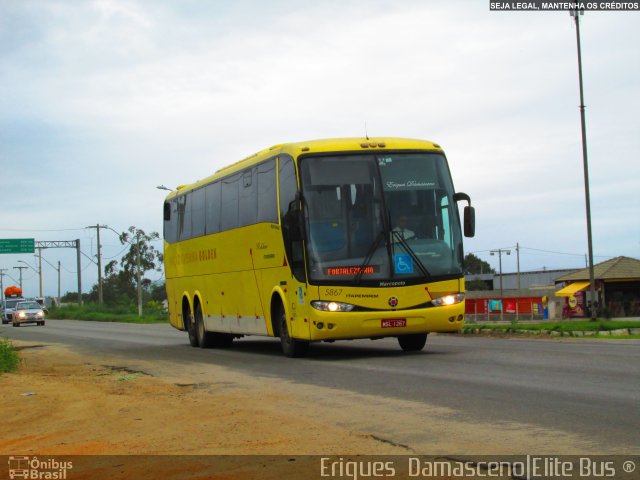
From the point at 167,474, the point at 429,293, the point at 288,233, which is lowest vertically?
the point at 167,474

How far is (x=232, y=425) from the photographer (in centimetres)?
913

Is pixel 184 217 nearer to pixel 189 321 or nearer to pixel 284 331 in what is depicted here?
pixel 189 321

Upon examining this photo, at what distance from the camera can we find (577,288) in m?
65.7

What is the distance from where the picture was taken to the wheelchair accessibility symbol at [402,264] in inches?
645

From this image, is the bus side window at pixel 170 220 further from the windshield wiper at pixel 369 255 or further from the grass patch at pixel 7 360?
the windshield wiper at pixel 369 255

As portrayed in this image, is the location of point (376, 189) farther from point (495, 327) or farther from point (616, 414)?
point (495, 327)

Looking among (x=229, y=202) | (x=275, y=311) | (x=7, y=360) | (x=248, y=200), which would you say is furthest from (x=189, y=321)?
(x=7, y=360)

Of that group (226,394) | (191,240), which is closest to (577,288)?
(191,240)

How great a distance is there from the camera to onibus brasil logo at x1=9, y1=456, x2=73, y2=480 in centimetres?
708

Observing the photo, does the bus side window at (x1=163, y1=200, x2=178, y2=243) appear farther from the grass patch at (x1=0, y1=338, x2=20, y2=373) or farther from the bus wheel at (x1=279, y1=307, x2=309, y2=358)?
the bus wheel at (x1=279, y1=307, x2=309, y2=358)

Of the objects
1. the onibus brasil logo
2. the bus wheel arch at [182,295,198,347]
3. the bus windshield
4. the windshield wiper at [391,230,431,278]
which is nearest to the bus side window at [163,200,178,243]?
the bus wheel arch at [182,295,198,347]

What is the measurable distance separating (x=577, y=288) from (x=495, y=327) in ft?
133

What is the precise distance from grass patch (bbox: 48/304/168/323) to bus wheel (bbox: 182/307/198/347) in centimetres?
3890

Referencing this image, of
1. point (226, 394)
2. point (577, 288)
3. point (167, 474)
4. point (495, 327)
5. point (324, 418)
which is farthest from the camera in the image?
point (577, 288)
